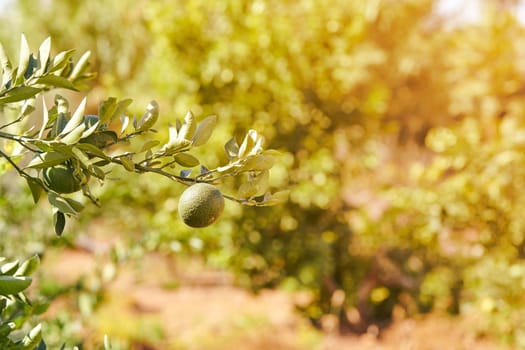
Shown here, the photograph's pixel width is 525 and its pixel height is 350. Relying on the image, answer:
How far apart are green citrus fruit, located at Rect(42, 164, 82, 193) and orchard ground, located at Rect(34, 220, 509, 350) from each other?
3002 millimetres

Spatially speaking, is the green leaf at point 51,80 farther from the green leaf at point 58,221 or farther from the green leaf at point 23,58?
the green leaf at point 58,221

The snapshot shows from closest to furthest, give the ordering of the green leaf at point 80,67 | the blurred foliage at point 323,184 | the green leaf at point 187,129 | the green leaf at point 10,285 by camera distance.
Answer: the green leaf at point 10,285 → the green leaf at point 187,129 → the green leaf at point 80,67 → the blurred foliage at point 323,184

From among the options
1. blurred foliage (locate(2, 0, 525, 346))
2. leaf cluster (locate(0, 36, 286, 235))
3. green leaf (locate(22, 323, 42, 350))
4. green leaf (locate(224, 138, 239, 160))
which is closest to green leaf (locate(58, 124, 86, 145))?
leaf cluster (locate(0, 36, 286, 235))

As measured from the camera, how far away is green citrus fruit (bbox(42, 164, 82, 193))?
0.78 metres

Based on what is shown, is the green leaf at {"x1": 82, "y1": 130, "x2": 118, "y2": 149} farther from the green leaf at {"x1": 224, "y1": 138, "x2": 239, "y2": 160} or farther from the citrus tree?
the green leaf at {"x1": 224, "y1": 138, "x2": 239, "y2": 160}

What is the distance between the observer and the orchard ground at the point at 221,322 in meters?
4.62

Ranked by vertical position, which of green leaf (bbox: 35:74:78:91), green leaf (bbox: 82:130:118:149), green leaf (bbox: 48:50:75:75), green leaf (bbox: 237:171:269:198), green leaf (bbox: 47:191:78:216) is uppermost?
green leaf (bbox: 48:50:75:75)

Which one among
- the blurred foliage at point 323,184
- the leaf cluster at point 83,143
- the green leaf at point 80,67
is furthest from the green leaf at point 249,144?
the blurred foliage at point 323,184

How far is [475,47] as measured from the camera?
23.1 ft

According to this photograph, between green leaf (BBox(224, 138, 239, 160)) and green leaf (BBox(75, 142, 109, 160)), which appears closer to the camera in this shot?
green leaf (BBox(75, 142, 109, 160))

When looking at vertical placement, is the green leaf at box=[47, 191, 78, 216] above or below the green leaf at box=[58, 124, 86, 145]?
below

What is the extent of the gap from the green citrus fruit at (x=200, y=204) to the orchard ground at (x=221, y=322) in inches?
117

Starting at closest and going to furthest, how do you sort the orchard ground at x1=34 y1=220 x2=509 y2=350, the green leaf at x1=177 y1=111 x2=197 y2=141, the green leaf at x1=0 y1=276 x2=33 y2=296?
the green leaf at x1=0 y1=276 x2=33 y2=296 < the green leaf at x1=177 y1=111 x2=197 y2=141 < the orchard ground at x1=34 y1=220 x2=509 y2=350

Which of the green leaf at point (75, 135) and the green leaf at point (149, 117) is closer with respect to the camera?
the green leaf at point (75, 135)
